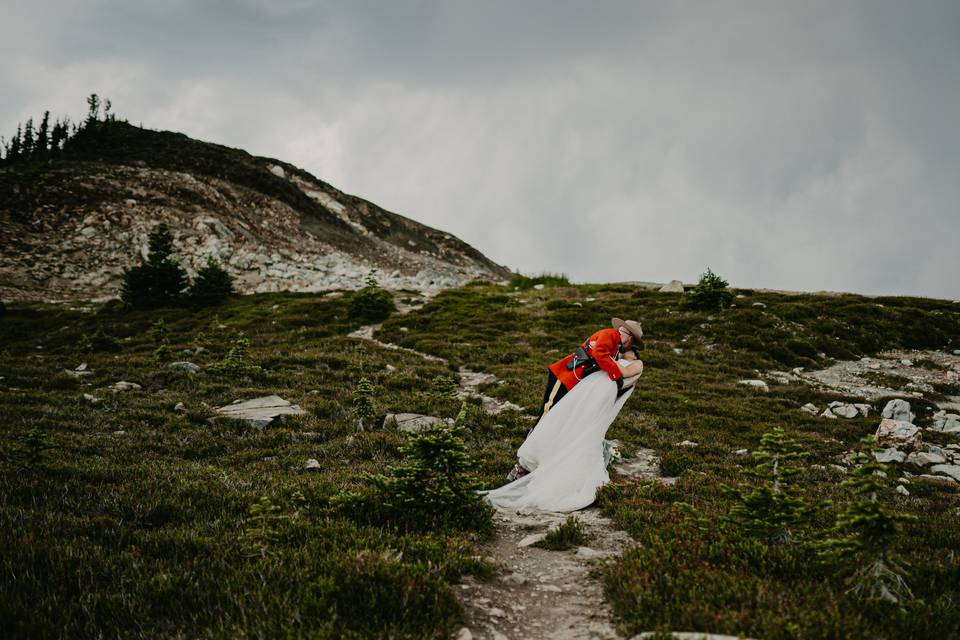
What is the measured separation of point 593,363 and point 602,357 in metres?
0.30

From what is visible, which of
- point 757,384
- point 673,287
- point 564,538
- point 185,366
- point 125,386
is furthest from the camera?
point 673,287

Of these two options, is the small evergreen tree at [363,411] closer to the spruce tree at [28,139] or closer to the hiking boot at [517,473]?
the hiking boot at [517,473]

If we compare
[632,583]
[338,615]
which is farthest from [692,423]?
[338,615]

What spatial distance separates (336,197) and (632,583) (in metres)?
91.9

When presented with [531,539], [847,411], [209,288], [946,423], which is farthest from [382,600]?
[209,288]

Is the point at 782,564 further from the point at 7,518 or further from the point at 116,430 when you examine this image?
the point at 116,430

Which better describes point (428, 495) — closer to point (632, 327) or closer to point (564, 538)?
point (564, 538)

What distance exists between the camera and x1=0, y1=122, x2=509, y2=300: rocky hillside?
4347 centimetres

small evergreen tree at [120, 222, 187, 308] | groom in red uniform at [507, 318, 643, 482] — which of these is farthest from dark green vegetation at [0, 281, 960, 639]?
small evergreen tree at [120, 222, 187, 308]

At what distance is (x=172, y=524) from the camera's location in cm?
594

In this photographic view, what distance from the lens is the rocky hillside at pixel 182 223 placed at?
43469 millimetres

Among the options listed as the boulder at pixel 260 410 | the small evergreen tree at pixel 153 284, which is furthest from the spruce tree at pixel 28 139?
the boulder at pixel 260 410

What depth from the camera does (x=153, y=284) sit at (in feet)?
106

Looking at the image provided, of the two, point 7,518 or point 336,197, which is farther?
point 336,197
